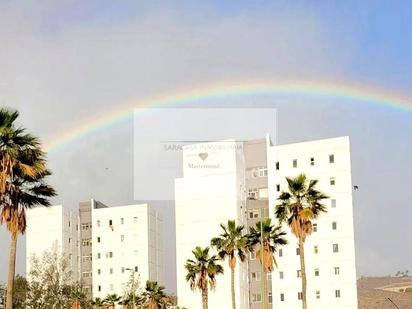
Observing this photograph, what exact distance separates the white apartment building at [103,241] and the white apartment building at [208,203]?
29.1 m

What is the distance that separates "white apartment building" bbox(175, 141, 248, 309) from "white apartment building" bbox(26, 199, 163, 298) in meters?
29.1

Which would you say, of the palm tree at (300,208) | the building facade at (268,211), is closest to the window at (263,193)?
the building facade at (268,211)

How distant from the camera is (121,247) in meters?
149

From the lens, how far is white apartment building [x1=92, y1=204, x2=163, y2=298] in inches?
5802

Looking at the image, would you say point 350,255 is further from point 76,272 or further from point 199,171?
point 76,272

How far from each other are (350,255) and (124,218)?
189ft

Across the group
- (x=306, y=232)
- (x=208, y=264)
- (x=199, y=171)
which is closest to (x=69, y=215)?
(x=199, y=171)

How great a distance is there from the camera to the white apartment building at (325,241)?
106188 millimetres

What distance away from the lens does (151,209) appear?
15500 cm

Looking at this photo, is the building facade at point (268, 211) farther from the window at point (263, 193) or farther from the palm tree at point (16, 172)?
the palm tree at point (16, 172)

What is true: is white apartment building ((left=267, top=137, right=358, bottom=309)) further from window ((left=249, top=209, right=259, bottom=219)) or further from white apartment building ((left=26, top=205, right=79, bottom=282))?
white apartment building ((left=26, top=205, right=79, bottom=282))

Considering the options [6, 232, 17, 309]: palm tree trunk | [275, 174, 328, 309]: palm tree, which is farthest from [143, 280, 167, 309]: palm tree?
[6, 232, 17, 309]: palm tree trunk

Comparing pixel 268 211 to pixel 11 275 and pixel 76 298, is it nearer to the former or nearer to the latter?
pixel 76 298

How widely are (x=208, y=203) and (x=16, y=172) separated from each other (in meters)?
81.7
